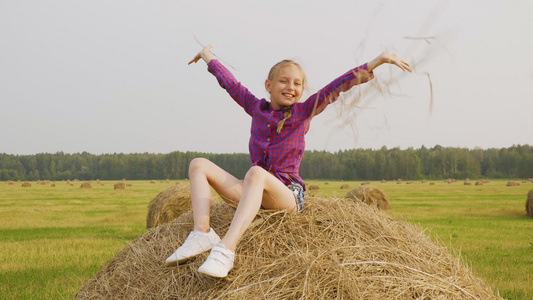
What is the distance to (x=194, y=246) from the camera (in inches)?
149

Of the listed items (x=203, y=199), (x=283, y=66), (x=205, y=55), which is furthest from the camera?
(x=205, y=55)

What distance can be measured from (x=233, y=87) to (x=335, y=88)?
1.23 m

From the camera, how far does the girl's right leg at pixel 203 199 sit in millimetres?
3791

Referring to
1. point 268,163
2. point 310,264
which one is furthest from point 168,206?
point 310,264

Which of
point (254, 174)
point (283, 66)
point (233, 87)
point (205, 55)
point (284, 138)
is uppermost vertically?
point (205, 55)

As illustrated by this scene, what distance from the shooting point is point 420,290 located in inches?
138

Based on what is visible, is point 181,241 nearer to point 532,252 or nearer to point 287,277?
point 287,277

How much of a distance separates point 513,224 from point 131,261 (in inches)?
678

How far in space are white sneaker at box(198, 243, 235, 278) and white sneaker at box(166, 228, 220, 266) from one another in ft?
0.89

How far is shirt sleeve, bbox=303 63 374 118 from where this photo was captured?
12.8 ft

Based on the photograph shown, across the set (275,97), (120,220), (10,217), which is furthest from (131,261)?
(10,217)

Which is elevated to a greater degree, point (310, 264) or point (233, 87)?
point (233, 87)

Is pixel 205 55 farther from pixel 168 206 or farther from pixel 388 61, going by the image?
pixel 168 206

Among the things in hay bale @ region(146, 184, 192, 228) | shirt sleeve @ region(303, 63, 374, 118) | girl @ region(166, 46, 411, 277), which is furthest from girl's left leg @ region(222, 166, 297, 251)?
hay bale @ region(146, 184, 192, 228)
